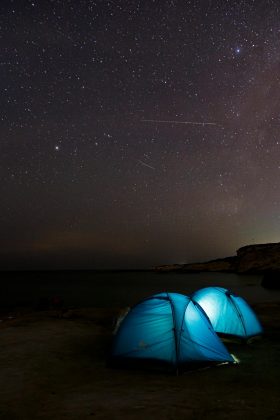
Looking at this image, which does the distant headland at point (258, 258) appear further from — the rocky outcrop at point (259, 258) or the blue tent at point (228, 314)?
the blue tent at point (228, 314)

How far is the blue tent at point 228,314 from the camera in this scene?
1049 cm

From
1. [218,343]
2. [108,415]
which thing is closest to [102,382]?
[108,415]

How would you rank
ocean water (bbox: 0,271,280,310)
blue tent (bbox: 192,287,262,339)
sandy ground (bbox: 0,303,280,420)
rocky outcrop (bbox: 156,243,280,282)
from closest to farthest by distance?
sandy ground (bbox: 0,303,280,420) → blue tent (bbox: 192,287,262,339) → ocean water (bbox: 0,271,280,310) → rocky outcrop (bbox: 156,243,280,282)

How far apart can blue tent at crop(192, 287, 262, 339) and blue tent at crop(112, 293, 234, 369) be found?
2532 millimetres

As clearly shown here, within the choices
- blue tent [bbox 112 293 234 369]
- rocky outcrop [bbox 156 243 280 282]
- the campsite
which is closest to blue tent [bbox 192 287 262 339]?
the campsite

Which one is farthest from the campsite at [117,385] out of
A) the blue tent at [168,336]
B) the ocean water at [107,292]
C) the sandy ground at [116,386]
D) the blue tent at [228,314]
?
the ocean water at [107,292]

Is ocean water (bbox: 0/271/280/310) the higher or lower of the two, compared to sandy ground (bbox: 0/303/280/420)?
lower

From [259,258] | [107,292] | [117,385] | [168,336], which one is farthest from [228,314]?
[259,258]

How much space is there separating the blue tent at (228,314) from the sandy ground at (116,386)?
1.51 feet

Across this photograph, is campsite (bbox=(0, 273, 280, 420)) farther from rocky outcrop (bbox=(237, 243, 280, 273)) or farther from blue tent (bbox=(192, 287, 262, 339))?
rocky outcrop (bbox=(237, 243, 280, 273))

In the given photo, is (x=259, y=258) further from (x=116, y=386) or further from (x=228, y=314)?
(x=116, y=386)

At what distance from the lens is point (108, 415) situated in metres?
5.07

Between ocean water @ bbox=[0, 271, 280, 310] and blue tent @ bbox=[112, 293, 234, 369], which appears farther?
ocean water @ bbox=[0, 271, 280, 310]

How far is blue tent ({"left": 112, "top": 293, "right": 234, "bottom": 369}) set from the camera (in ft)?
24.5
